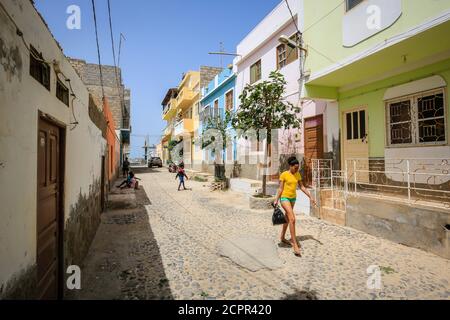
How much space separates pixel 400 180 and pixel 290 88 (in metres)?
5.60

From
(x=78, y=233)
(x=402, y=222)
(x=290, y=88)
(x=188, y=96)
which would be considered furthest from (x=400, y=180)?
(x=188, y=96)

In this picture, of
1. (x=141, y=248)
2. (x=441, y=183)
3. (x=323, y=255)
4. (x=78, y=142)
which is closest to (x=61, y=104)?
(x=78, y=142)

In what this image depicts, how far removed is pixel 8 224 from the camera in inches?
77.3

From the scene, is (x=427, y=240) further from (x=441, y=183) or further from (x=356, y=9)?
(x=356, y=9)

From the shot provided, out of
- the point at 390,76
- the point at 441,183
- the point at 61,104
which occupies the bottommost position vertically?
the point at 441,183

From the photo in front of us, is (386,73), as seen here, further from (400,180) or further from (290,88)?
(290,88)

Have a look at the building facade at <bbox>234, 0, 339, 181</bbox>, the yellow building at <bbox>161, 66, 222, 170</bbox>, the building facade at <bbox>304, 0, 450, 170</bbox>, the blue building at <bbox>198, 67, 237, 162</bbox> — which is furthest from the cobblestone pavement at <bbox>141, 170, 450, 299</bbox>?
the yellow building at <bbox>161, 66, 222, 170</bbox>

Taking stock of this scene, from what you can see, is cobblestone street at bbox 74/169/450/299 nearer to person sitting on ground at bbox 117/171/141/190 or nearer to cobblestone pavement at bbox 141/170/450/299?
cobblestone pavement at bbox 141/170/450/299

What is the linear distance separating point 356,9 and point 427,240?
17.7ft

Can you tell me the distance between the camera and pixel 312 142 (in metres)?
10.2

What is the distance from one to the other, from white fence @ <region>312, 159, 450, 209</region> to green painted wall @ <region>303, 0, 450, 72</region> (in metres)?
2.70

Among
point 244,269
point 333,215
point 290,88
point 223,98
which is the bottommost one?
point 244,269

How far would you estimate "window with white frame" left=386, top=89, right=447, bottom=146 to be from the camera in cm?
613

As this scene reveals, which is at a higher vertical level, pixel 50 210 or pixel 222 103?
pixel 222 103
